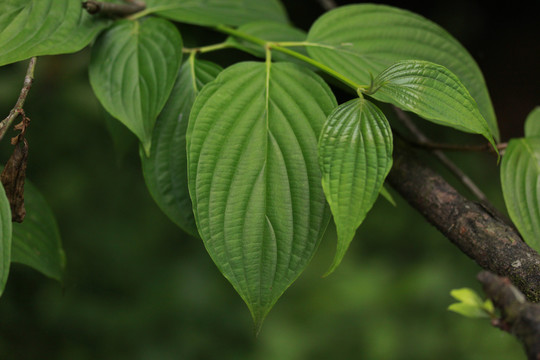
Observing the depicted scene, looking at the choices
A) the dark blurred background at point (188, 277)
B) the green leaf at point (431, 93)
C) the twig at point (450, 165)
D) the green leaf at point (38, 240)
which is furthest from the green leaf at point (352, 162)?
the dark blurred background at point (188, 277)

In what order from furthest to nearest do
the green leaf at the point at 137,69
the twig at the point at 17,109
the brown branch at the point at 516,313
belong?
the green leaf at the point at 137,69 → the twig at the point at 17,109 → the brown branch at the point at 516,313

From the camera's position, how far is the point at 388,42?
67cm

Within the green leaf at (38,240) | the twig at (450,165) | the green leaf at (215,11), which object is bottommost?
the green leaf at (38,240)

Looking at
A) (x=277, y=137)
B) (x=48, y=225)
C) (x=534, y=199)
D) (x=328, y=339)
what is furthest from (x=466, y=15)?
(x=48, y=225)

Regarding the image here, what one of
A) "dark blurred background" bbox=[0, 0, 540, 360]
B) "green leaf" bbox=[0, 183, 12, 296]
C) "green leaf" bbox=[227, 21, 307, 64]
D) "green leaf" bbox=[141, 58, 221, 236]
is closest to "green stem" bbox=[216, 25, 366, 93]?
"green leaf" bbox=[227, 21, 307, 64]

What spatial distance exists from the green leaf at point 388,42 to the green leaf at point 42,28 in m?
0.30

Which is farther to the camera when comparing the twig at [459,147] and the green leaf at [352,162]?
the twig at [459,147]

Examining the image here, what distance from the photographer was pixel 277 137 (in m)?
0.55

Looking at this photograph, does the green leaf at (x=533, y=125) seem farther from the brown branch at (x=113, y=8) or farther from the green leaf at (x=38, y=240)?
the green leaf at (x=38, y=240)

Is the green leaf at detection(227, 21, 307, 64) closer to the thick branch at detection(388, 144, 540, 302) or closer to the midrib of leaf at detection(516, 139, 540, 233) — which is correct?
the thick branch at detection(388, 144, 540, 302)

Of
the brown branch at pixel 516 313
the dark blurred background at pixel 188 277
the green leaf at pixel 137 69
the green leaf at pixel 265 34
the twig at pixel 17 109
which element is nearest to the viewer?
the brown branch at pixel 516 313

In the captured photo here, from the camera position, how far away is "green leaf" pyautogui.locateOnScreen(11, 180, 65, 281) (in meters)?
0.67

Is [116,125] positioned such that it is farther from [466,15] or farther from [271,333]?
[466,15]

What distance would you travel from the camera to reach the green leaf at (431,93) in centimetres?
49
